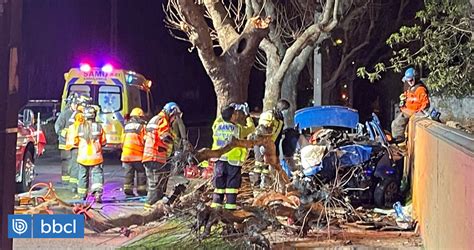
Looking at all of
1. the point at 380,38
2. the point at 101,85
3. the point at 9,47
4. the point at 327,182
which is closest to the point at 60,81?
the point at 101,85

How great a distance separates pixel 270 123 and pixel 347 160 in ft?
4.28

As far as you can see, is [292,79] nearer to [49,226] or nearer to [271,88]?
[271,88]

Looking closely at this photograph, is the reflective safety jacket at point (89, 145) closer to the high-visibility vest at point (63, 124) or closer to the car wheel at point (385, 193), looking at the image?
the high-visibility vest at point (63, 124)

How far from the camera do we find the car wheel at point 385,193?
398 inches

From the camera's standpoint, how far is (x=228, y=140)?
8602 mm

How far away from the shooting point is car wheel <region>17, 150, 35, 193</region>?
11.1 meters

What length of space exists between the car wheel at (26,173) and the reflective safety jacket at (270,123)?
14.2 ft

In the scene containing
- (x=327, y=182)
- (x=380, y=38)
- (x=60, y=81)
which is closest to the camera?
(x=327, y=182)

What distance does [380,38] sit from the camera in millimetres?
25625

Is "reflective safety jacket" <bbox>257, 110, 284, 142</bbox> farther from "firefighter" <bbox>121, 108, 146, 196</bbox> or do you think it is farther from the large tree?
the large tree

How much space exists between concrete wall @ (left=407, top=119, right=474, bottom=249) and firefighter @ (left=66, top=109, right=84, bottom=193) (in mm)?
5350

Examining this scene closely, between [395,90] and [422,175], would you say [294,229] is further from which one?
[395,90]

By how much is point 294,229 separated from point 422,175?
5.67 feet

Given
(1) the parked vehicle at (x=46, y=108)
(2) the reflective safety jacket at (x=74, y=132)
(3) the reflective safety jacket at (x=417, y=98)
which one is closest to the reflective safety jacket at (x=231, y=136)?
(2) the reflective safety jacket at (x=74, y=132)
